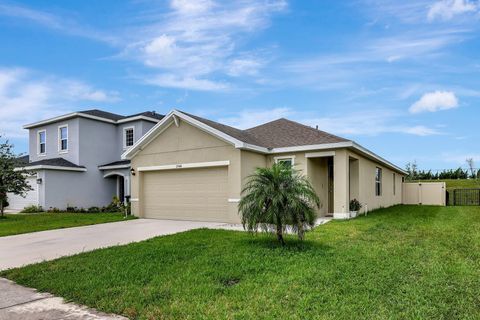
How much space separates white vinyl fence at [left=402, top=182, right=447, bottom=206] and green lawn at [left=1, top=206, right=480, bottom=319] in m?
18.1

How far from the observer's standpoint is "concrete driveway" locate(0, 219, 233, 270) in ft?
25.0

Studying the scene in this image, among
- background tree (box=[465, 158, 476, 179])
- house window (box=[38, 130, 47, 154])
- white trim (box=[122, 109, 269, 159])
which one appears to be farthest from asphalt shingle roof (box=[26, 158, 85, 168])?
background tree (box=[465, 158, 476, 179])

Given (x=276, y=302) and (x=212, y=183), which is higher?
(x=212, y=183)

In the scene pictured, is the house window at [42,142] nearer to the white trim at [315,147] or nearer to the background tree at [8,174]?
the background tree at [8,174]

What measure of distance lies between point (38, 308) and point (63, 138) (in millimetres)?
21227

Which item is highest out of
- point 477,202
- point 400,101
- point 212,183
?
point 400,101

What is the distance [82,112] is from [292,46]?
15127 millimetres

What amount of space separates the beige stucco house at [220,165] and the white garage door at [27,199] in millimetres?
8963

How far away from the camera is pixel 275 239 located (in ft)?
27.0

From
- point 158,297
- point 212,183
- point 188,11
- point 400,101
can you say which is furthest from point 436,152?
point 158,297

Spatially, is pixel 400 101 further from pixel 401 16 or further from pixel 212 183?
pixel 212 183

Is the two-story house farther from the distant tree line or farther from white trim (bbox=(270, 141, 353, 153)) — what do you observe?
the distant tree line

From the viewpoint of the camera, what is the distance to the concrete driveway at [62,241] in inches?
300

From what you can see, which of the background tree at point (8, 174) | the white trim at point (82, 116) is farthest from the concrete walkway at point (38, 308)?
the white trim at point (82, 116)
